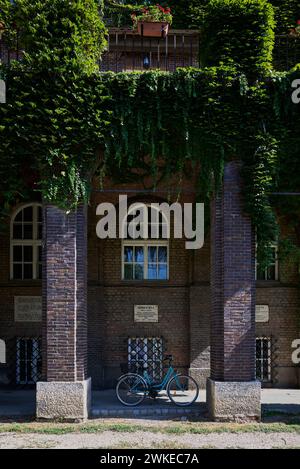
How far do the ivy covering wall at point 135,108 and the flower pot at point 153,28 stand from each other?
5.13 ft

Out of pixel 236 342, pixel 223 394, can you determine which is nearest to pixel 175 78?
pixel 236 342


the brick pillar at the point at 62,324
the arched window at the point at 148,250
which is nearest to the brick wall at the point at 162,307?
the arched window at the point at 148,250

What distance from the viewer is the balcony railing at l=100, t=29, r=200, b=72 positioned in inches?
599

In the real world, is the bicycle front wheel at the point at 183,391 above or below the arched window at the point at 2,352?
below

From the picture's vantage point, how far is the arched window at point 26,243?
1652cm

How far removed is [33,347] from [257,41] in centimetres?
975

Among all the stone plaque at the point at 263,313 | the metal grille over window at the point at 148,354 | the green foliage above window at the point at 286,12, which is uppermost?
the green foliage above window at the point at 286,12

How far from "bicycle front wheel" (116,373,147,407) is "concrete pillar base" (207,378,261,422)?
1974 millimetres

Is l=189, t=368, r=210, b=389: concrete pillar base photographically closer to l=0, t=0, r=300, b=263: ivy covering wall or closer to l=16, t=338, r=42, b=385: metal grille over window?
l=16, t=338, r=42, b=385: metal grille over window

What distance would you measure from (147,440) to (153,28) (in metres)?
8.91

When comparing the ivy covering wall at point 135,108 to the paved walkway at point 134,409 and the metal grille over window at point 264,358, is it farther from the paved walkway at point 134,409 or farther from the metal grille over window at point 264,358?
the metal grille over window at point 264,358

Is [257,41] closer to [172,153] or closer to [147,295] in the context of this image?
[172,153]

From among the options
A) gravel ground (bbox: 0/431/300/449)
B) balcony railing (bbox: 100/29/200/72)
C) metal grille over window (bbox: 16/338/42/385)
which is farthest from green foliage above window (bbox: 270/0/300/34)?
gravel ground (bbox: 0/431/300/449)

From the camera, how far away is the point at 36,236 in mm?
16656
